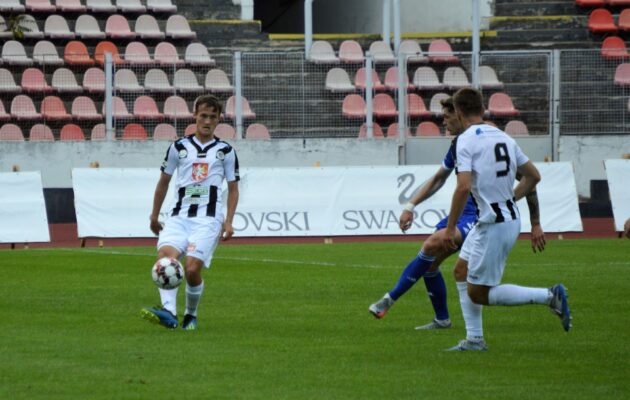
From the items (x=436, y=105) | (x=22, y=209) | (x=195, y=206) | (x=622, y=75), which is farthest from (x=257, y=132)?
(x=195, y=206)

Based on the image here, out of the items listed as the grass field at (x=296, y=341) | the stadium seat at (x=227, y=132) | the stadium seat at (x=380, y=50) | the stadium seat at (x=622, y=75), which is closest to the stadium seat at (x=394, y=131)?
the stadium seat at (x=380, y=50)

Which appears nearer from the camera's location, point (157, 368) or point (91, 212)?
point (157, 368)

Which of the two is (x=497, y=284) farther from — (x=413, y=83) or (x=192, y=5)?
(x=192, y=5)

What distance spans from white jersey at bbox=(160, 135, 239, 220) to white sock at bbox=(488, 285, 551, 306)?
2735 millimetres

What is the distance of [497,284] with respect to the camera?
8828mm

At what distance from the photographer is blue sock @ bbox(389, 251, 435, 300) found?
33.5 ft

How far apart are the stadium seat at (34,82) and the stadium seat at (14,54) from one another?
217 mm

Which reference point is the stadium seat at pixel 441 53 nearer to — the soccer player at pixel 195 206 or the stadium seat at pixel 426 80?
the stadium seat at pixel 426 80

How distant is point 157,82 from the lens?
86.4 ft

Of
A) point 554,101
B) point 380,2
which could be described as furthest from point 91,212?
point 380,2

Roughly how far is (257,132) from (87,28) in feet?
18.9

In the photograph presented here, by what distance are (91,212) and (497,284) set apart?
1363 cm

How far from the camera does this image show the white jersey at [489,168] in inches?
344

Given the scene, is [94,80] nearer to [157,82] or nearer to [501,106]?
[157,82]
